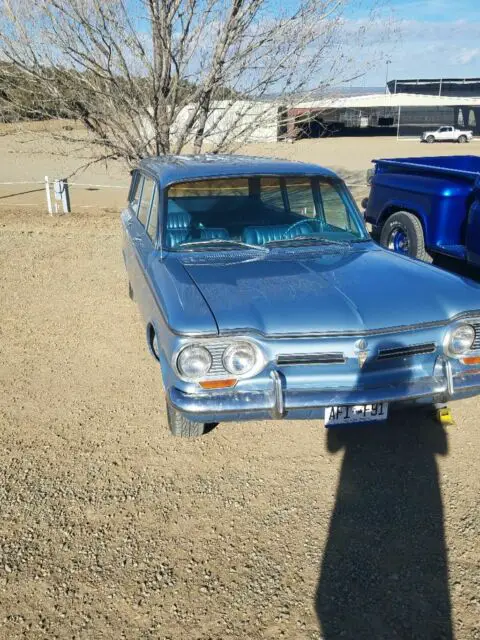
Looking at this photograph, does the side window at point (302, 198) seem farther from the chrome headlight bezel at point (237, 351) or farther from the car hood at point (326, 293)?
the chrome headlight bezel at point (237, 351)

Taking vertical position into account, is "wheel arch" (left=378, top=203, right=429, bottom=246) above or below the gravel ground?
Result: above

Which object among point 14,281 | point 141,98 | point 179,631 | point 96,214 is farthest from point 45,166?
point 179,631

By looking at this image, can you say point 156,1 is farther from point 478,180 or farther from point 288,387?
point 288,387

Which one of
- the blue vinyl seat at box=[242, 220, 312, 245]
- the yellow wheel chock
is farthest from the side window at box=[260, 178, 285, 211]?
the yellow wheel chock

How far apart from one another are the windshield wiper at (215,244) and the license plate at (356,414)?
144 centimetres

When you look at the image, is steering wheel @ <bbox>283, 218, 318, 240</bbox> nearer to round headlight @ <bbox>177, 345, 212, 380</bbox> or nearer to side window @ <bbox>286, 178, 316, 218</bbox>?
side window @ <bbox>286, 178, 316, 218</bbox>

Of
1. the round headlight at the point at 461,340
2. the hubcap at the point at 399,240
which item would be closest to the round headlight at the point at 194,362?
the round headlight at the point at 461,340

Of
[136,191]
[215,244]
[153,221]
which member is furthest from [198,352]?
[136,191]

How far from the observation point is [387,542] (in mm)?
2752

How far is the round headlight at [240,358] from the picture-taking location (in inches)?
113

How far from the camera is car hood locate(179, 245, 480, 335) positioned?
2.92 meters

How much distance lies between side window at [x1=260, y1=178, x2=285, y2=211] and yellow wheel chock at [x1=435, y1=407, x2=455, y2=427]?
6.39ft

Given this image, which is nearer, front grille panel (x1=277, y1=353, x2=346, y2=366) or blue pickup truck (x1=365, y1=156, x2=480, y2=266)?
front grille panel (x1=277, y1=353, x2=346, y2=366)

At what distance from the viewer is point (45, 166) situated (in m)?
22.1
